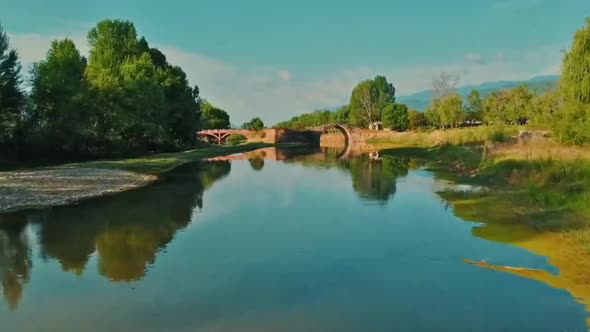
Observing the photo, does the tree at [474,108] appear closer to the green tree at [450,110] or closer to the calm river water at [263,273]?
the green tree at [450,110]

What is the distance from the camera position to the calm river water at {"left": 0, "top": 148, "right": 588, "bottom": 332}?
40.7 ft

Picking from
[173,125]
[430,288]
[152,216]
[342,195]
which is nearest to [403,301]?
[430,288]

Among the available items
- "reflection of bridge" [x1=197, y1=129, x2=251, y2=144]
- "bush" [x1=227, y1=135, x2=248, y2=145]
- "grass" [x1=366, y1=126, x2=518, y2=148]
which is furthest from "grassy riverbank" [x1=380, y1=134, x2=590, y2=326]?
"reflection of bridge" [x1=197, y1=129, x2=251, y2=144]

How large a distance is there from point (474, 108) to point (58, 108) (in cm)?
11411

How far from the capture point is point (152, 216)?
1053 inches

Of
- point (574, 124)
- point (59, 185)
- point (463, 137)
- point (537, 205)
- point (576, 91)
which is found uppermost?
point (576, 91)

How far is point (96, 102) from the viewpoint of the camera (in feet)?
200

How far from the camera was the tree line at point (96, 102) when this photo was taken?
50.6m

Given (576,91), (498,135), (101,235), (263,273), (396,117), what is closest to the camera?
(263,273)

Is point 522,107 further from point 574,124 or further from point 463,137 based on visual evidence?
point 574,124

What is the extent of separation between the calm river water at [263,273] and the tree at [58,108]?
2829cm

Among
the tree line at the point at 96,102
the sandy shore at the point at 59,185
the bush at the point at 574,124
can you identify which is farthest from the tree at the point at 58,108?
the bush at the point at 574,124

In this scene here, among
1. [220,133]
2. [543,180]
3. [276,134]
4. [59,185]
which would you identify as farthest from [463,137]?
[220,133]

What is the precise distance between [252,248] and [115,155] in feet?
169
